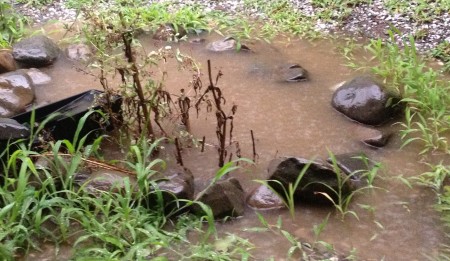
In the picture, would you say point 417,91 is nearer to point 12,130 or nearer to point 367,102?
point 367,102

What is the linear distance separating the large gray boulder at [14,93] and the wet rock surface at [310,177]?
226 cm

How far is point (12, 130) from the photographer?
3.39 m

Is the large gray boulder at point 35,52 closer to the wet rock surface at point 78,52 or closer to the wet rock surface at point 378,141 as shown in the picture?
the wet rock surface at point 78,52

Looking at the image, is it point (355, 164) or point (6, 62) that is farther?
point (6, 62)

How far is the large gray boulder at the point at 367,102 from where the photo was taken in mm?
4180

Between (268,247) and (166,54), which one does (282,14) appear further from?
(268,247)

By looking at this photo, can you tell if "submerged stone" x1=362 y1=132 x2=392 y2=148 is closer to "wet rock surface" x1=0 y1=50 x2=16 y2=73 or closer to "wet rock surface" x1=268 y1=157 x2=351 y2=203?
"wet rock surface" x1=268 y1=157 x2=351 y2=203

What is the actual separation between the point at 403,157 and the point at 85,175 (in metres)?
2.17

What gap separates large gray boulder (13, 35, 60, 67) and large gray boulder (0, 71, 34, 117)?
1.85 feet

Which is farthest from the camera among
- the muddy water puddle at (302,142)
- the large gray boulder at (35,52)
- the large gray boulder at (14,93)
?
the large gray boulder at (35,52)

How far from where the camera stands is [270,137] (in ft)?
13.5

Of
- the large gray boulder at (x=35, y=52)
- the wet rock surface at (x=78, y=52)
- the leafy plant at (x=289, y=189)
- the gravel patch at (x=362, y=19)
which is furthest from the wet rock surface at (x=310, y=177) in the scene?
the large gray boulder at (x=35, y=52)

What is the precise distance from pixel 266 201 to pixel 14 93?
2.37 meters

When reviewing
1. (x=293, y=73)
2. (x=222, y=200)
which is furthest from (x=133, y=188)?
(x=293, y=73)
